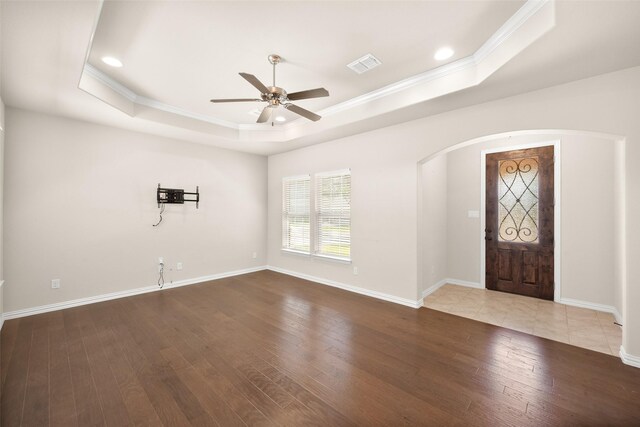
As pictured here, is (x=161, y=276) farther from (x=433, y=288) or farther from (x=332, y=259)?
(x=433, y=288)

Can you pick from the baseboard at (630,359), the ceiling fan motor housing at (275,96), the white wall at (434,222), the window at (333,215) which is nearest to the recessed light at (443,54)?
the ceiling fan motor housing at (275,96)

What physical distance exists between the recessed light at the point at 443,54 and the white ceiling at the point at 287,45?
3.1 inches

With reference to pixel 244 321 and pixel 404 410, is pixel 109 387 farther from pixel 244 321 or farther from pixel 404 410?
pixel 404 410

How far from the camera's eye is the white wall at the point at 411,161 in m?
2.48

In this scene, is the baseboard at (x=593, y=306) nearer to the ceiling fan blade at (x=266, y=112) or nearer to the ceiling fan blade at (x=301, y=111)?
the ceiling fan blade at (x=301, y=111)

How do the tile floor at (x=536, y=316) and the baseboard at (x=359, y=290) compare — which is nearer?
the tile floor at (x=536, y=316)

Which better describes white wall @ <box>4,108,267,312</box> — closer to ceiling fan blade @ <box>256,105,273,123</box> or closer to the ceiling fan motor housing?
ceiling fan blade @ <box>256,105,273,123</box>

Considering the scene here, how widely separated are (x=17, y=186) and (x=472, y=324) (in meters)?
6.30

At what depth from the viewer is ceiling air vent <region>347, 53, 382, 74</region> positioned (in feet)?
9.46

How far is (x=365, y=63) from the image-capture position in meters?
2.98

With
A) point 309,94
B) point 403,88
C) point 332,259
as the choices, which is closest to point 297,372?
point 309,94

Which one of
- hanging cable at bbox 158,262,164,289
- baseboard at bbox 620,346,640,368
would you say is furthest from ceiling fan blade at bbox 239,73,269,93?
baseboard at bbox 620,346,640,368

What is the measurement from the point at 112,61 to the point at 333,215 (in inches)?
151

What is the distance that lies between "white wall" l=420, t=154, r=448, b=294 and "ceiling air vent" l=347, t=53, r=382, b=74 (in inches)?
77.9
